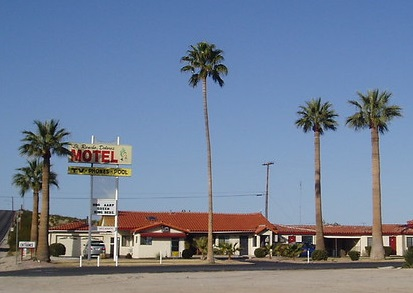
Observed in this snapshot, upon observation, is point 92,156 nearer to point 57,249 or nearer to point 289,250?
point 57,249

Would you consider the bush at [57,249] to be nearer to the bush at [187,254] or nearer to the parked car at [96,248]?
the parked car at [96,248]

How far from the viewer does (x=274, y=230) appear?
2704 inches

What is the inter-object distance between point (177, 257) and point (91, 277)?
95.4 feet

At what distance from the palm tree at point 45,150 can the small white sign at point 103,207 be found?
374 centimetres

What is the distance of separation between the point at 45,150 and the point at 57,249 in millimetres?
15511

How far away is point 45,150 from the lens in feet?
176

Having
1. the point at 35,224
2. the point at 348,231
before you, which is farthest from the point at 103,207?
the point at 348,231

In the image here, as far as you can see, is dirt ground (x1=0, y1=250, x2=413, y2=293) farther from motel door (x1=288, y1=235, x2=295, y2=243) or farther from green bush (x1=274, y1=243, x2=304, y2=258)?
motel door (x1=288, y1=235, x2=295, y2=243)

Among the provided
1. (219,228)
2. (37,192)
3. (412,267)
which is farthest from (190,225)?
(412,267)

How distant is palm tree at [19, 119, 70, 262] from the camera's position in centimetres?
5331

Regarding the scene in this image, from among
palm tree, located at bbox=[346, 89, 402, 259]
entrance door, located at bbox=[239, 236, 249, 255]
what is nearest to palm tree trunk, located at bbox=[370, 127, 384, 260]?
palm tree, located at bbox=[346, 89, 402, 259]

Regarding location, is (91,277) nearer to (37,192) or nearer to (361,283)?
(361,283)

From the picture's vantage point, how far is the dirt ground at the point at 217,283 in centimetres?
2691

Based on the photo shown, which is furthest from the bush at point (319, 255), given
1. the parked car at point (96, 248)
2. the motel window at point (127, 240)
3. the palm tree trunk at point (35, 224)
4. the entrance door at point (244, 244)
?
the palm tree trunk at point (35, 224)
